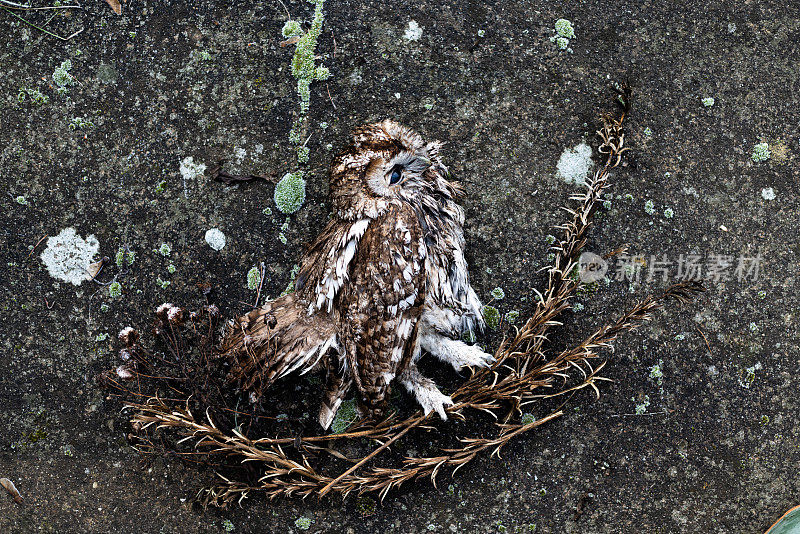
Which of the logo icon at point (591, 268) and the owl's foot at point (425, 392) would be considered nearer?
the owl's foot at point (425, 392)

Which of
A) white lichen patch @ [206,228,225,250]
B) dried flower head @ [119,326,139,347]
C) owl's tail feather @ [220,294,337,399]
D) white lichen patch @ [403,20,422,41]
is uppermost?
white lichen patch @ [403,20,422,41]

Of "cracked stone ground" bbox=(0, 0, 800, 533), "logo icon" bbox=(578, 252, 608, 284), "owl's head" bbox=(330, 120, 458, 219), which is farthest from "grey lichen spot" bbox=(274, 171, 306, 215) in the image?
"logo icon" bbox=(578, 252, 608, 284)

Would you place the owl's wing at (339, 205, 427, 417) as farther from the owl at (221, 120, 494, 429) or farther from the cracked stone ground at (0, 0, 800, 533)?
the cracked stone ground at (0, 0, 800, 533)

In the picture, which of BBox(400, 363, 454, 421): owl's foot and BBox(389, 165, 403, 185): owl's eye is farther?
BBox(400, 363, 454, 421): owl's foot

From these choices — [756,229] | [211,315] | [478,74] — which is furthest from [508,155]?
[211,315]

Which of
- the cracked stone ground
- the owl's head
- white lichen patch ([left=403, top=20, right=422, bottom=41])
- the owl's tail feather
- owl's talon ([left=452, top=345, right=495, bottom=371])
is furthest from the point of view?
white lichen patch ([left=403, top=20, right=422, bottom=41])

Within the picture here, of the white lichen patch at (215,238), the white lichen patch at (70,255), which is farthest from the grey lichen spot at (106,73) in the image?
the white lichen patch at (215,238)

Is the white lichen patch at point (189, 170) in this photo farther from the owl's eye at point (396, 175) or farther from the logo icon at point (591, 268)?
the logo icon at point (591, 268)
